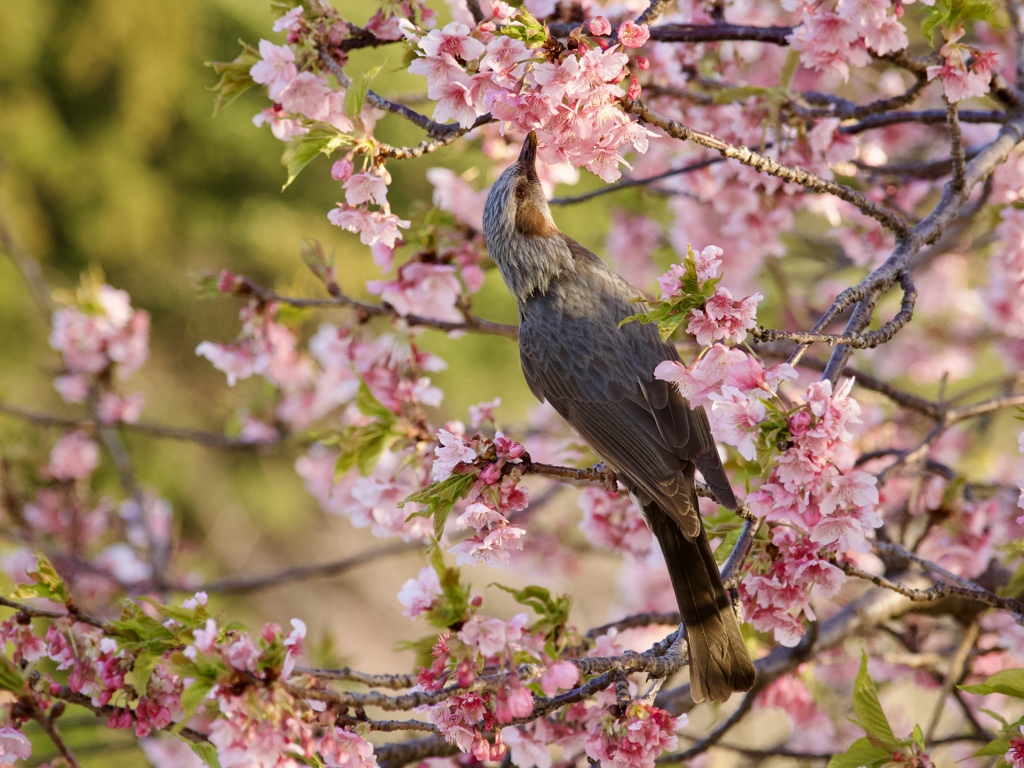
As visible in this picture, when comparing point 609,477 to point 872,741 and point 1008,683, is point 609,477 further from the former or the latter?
point 1008,683

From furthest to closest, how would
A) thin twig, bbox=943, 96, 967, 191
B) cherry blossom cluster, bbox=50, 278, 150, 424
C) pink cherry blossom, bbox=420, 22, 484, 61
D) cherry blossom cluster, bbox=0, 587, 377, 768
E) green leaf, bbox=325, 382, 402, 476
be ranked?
cherry blossom cluster, bbox=50, 278, 150, 424 < green leaf, bbox=325, 382, 402, 476 < thin twig, bbox=943, 96, 967, 191 < pink cherry blossom, bbox=420, 22, 484, 61 < cherry blossom cluster, bbox=0, 587, 377, 768

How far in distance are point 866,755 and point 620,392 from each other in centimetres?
102

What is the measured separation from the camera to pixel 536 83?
4.72ft

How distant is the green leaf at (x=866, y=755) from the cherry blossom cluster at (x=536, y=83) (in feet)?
3.50

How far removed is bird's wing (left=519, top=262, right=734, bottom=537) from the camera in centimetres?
200

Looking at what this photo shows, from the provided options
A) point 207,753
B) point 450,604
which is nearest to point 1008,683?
point 450,604

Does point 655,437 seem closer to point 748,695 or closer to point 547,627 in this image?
point 547,627

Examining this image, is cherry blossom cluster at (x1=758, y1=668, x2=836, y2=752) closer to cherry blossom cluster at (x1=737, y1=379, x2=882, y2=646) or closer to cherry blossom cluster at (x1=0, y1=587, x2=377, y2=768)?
cherry blossom cluster at (x1=737, y1=379, x2=882, y2=646)

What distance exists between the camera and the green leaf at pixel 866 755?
146 cm

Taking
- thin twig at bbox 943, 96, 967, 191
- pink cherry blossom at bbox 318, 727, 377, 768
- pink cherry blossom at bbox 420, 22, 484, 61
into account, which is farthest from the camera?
thin twig at bbox 943, 96, 967, 191

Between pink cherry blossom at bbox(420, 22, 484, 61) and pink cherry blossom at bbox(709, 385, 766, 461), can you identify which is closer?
pink cherry blossom at bbox(709, 385, 766, 461)

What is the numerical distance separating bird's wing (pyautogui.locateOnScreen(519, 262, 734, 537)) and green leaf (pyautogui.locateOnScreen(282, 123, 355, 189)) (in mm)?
972

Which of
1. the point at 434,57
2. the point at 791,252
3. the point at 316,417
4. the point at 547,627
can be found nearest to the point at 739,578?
the point at 547,627

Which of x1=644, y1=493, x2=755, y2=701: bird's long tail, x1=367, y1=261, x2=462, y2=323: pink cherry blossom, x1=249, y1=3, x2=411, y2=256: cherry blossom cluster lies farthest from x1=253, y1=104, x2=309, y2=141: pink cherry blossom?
x1=644, y1=493, x2=755, y2=701: bird's long tail
